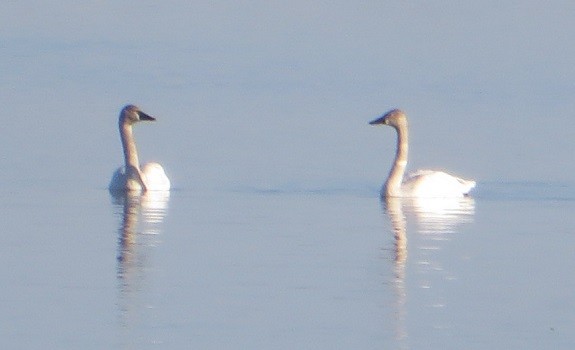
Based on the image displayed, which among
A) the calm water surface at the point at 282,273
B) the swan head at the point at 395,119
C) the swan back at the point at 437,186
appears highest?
the swan head at the point at 395,119

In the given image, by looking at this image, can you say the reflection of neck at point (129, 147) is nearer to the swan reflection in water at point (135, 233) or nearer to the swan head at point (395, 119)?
the swan reflection in water at point (135, 233)

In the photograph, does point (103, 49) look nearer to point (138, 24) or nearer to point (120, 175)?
point (138, 24)

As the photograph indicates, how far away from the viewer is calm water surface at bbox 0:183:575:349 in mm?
10383

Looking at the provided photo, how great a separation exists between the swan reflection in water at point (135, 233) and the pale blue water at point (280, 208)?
39 mm

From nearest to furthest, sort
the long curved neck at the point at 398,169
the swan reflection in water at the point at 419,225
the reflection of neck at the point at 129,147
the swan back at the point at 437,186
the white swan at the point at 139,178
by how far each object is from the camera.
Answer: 1. the swan reflection in water at the point at 419,225
2. the long curved neck at the point at 398,169
3. the white swan at the point at 139,178
4. the swan back at the point at 437,186
5. the reflection of neck at the point at 129,147

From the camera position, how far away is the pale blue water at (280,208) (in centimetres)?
1077

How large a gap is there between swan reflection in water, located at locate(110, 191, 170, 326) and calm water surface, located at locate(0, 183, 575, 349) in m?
0.02

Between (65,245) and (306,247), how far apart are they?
1750 mm

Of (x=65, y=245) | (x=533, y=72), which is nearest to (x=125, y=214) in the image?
(x=65, y=245)

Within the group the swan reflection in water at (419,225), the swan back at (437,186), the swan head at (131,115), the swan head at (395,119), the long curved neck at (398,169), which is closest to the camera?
the swan reflection in water at (419,225)

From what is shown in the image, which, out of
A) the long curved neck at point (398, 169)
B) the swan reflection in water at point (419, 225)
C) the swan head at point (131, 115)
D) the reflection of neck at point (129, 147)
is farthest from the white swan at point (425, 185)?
the swan head at point (131, 115)

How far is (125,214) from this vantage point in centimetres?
1669

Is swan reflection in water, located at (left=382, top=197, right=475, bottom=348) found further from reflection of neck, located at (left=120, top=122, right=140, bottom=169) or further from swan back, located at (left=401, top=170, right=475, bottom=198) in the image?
reflection of neck, located at (left=120, top=122, right=140, bottom=169)

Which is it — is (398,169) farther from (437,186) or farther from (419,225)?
(419,225)
